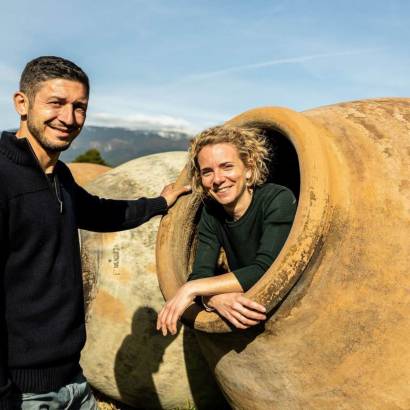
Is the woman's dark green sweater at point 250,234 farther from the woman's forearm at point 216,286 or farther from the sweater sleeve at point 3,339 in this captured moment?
the sweater sleeve at point 3,339

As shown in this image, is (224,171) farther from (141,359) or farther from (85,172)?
(85,172)

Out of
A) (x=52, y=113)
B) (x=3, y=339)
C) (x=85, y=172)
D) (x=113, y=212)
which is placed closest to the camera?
(x=3, y=339)

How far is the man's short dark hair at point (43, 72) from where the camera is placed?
83.9 inches

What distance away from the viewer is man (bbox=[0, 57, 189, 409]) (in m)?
1.98

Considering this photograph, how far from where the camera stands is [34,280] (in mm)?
2025

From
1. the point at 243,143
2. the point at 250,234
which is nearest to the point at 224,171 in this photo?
the point at 243,143

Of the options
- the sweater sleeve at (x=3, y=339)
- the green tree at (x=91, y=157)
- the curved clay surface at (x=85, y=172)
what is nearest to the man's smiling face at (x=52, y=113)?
the sweater sleeve at (x=3, y=339)

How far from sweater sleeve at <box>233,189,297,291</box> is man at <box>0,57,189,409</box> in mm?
729

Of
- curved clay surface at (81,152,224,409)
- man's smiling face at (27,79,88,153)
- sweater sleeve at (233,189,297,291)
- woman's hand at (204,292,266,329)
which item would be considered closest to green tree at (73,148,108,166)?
curved clay surface at (81,152,224,409)

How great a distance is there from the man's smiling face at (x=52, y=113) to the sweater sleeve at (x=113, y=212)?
0.66 m

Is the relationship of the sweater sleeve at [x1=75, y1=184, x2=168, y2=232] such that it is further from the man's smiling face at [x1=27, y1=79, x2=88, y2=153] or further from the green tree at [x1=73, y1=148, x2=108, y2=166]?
the green tree at [x1=73, y1=148, x2=108, y2=166]

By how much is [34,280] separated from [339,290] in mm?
1212

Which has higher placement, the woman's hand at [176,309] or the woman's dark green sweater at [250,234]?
the woman's dark green sweater at [250,234]

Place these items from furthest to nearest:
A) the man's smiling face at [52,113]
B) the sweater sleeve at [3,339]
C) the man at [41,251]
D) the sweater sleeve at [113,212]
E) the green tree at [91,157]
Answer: the green tree at [91,157]
the sweater sleeve at [113,212]
the man's smiling face at [52,113]
the man at [41,251]
the sweater sleeve at [3,339]
